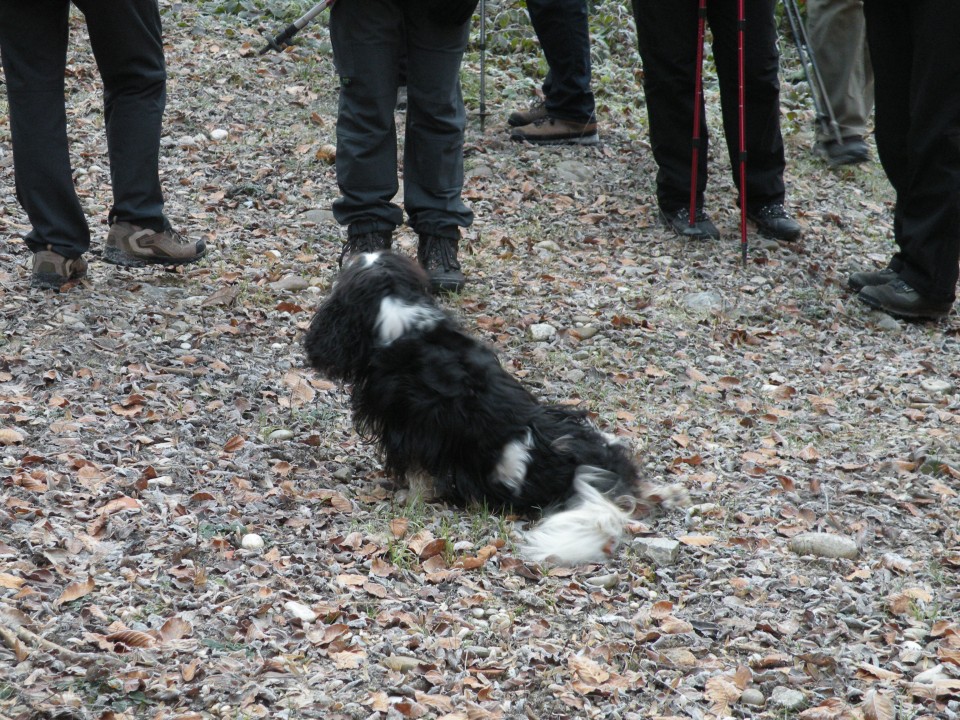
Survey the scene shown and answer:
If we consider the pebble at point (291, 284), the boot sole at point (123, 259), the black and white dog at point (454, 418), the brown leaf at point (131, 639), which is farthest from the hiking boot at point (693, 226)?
the brown leaf at point (131, 639)

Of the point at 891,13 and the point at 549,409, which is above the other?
the point at 891,13

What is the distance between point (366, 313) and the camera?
345 cm

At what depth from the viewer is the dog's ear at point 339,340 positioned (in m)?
3.46

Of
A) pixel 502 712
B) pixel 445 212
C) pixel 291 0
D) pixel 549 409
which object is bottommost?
pixel 502 712

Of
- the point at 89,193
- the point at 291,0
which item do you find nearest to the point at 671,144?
the point at 89,193

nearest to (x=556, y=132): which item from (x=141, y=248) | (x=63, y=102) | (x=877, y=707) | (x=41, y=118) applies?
(x=141, y=248)

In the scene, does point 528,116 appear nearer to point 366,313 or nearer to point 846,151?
point 846,151

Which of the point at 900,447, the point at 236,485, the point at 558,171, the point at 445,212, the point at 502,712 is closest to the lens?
the point at 502,712

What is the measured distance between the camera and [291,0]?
9.38 m

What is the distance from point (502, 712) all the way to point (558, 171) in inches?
192

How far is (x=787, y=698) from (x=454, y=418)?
1340mm

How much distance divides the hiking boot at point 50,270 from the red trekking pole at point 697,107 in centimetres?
342

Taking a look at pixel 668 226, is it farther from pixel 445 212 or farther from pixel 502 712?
pixel 502 712

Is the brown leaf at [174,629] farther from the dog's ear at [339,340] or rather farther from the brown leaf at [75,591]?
the dog's ear at [339,340]
